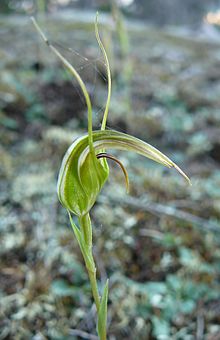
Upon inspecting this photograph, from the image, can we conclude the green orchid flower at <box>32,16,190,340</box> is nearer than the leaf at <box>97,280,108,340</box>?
Yes

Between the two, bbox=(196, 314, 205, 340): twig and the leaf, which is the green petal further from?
bbox=(196, 314, 205, 340): twig

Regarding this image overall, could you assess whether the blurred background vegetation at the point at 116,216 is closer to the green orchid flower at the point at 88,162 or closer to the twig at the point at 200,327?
the twig at the point at 200,327

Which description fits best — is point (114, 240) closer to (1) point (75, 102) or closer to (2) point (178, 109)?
(1) point (75, 102)

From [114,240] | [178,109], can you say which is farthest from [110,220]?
[178,109]

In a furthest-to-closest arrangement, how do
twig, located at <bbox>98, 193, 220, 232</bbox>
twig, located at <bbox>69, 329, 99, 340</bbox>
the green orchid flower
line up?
twig, located at <bbox>98, 193, 220, 232</bbox>, twig, located at <bbox>69, 329, 99, 340</bbox>, the green orchid flower

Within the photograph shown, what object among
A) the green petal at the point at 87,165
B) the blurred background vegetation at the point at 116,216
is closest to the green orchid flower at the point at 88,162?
the green petal at the point at 87,165

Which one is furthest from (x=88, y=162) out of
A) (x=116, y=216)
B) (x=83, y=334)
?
(x=116, y=216)

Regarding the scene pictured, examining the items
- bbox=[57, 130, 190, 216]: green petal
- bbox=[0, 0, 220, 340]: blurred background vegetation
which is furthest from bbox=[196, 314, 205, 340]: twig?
bbox=[57, 130, 190, 216]: green petal

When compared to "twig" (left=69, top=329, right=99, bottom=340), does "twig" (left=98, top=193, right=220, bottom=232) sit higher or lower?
higher
